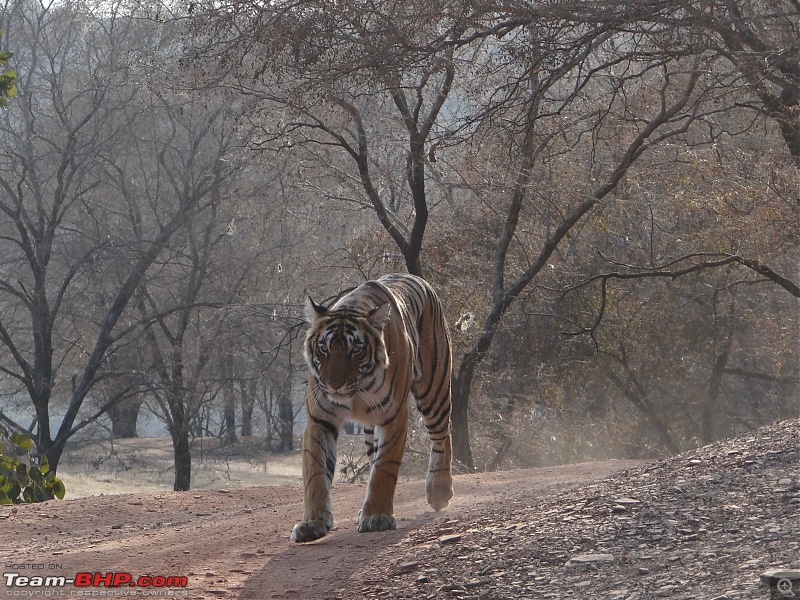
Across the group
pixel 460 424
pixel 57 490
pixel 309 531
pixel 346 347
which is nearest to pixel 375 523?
pixel 309 531

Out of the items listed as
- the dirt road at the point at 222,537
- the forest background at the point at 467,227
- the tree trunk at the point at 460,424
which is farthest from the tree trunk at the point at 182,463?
the dirt road at the point at 222,537

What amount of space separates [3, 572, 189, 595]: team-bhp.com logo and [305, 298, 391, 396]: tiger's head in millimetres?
1545

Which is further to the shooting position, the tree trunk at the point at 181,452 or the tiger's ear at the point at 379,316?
the tree trunk at the point at 181,452

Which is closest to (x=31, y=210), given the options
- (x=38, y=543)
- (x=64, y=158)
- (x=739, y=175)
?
(x=64, y=158)

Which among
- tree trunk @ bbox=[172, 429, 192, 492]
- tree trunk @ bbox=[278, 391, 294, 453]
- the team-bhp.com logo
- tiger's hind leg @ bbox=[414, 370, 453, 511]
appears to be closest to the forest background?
tree trunk @ bbox=[172, 429, 192, 492]

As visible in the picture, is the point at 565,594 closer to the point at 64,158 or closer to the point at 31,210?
the point at 64,158

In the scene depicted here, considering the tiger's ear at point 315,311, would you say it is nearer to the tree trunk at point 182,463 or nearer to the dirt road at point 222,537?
the dirt road at point 222,537

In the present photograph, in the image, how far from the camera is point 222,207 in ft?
80.0

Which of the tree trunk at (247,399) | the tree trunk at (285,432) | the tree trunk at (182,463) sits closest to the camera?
the tree trunk at (182,463)

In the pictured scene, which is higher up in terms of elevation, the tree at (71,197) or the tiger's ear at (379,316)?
the tree at (71,197)

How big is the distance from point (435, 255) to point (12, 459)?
10.7 m

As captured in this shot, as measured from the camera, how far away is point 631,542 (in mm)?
4703

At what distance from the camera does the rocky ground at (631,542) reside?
13.3 ft

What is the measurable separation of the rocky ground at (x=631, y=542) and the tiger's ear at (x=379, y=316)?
1.32m
